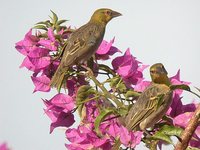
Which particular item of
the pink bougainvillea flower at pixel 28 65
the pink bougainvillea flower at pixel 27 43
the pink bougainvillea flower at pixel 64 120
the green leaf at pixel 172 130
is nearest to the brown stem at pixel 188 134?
the green leaf at pixel 172 130

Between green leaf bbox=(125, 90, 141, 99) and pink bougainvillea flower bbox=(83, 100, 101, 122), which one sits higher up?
green leaf bbox=(125, 90, 141, 99)

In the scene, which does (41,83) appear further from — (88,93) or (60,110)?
(88,93)

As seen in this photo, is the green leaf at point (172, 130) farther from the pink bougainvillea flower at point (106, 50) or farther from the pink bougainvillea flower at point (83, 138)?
the pink bougainvillea flower at point (106, 50)

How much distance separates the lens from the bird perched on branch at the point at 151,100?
5.80 feet

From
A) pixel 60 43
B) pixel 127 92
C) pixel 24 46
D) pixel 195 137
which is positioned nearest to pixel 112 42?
pixel 60 43

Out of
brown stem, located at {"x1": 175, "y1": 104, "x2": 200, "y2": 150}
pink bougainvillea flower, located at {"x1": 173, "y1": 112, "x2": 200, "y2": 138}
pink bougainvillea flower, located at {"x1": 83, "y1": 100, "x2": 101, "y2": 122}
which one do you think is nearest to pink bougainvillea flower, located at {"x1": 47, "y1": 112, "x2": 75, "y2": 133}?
pink bougainvillea flower, located at {"x1": 83, "y1": 100, "x2": 101, "y2": 122}

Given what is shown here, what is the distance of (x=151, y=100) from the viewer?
2078 mm

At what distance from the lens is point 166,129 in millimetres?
1586

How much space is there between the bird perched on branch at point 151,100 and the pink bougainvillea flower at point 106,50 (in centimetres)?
44

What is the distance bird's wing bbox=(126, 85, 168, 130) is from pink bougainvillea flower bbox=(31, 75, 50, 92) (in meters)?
0.50

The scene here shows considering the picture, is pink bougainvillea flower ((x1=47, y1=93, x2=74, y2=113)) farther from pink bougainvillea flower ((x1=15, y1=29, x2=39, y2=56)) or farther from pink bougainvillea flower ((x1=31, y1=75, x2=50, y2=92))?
pink bougainvillea flower ((x1=15, y1=29, x2=39, y2=56))

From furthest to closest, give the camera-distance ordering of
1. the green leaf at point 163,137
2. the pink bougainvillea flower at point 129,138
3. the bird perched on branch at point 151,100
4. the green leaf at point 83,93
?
1. the green leaf at point 83,93
2. the bird perched on branch at point 151,100
3. the pink bougainvillea flower at point 129,138
4. the green leaf at point 163,137

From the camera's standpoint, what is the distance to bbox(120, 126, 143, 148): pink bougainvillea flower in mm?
1657

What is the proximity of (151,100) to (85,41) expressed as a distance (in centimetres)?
141
